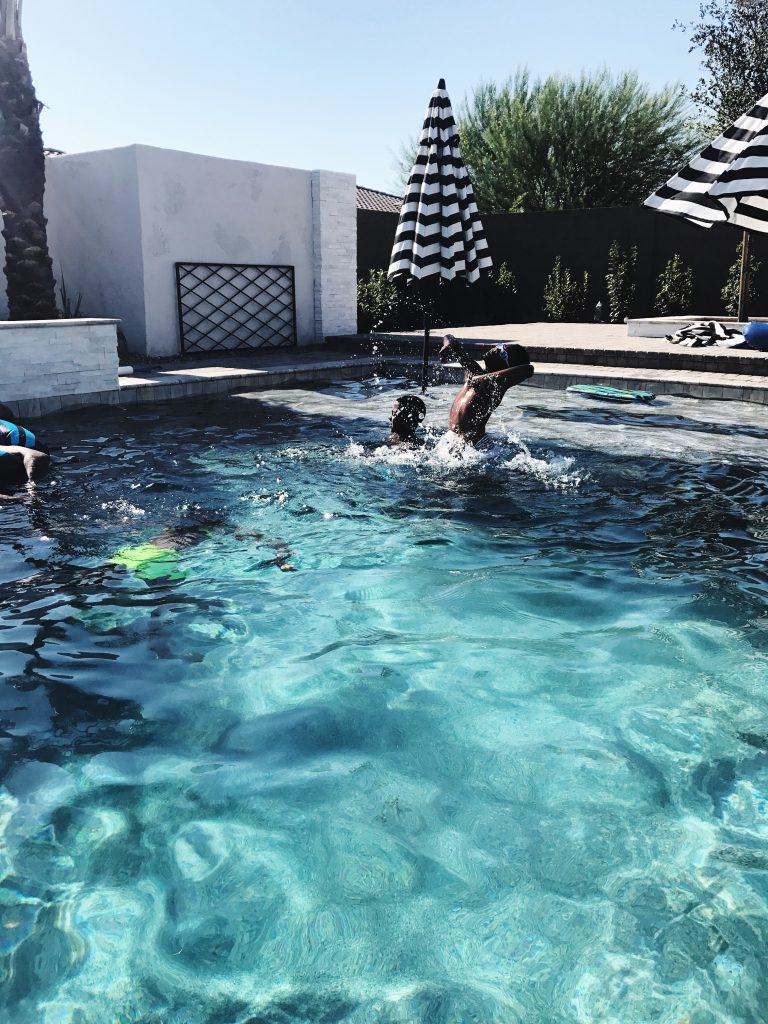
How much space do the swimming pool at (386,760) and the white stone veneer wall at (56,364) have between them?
3.81 m

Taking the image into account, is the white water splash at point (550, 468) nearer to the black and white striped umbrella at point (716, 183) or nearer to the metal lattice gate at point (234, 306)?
the black and white striped umbrella at point (716, 183)

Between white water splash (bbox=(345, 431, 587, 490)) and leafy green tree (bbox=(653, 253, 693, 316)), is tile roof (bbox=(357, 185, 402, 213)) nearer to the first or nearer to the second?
leafy green tree (bbox=(653, 253, 693, 316))

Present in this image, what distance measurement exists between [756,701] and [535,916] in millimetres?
1705

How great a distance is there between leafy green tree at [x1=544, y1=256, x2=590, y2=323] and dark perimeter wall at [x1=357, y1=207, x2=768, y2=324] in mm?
266

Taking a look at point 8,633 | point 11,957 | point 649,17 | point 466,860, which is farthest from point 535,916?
point 649,17

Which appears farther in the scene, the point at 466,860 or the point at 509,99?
the point at 509,99

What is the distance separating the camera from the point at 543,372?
39.7 feet

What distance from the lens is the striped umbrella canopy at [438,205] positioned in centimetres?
948

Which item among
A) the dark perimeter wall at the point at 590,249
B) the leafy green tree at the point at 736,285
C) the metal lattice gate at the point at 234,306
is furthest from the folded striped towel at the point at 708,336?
the metal lattice gate at the point at 234,306

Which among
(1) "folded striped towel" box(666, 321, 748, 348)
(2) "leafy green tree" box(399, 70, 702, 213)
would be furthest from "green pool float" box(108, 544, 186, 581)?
(2) "leafy green tree" box(399, 70, 702, 213)

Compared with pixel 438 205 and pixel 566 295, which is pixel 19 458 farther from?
pixel 566 295

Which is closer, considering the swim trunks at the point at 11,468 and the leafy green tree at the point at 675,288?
the swim trunks at the point at 11,468

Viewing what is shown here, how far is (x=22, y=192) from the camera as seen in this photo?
11.7 meters

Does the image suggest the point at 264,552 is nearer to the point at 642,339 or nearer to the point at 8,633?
the point at 8,633
